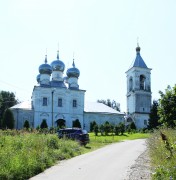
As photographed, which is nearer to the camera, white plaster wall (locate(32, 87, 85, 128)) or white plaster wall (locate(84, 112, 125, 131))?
white plaster wall (locate(32, 87, 85, 128))

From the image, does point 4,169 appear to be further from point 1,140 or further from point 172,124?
point 172,124

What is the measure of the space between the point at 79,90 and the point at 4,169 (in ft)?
170

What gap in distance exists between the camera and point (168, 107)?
22031 mm

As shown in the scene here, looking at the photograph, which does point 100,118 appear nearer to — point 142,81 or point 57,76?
point 57,76

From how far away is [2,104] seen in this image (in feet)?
249

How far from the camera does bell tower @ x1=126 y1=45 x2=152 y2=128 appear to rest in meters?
68.7

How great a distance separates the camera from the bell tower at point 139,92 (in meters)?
68.7

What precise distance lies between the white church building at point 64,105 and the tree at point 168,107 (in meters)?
37.1

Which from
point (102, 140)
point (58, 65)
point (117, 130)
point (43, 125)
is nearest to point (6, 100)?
point (58, 65)

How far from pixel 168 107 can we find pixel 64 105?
39.7 meters

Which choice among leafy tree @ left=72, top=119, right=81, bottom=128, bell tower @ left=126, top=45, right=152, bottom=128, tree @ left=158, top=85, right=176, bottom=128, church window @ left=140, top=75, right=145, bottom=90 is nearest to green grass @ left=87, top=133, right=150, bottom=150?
tree @ left=158, top=85, right=176, bottom=128

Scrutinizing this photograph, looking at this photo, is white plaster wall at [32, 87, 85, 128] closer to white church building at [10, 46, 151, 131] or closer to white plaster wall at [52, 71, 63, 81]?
white church building at [10, 46, 151, 131]

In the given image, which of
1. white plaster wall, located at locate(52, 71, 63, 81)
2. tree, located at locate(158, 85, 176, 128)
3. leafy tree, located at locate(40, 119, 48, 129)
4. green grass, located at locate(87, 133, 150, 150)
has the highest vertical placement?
white plaster wall, located at locate(52, 71, 63, 81)

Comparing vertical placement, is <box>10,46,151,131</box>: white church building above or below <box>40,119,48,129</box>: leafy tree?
above
